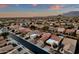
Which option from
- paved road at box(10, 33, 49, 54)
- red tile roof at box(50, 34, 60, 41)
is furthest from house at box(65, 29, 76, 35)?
paved road at box(10, 33, 49, 54)

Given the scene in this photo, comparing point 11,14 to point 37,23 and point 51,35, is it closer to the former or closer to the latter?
point 37,23

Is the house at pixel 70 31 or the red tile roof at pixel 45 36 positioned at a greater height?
the house at pixel 70 31

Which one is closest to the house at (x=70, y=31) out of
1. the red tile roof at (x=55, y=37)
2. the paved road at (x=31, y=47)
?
the red tile roof at (x=55, y=37)

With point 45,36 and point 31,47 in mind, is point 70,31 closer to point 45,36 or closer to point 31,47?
point 45,36

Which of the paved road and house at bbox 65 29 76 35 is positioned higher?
house at bbox 65 29 76 35

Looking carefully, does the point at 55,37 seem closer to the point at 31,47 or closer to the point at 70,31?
the point at 70,31

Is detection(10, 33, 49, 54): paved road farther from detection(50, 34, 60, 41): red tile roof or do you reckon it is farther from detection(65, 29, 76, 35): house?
detection(65, 29, 76, 35): house

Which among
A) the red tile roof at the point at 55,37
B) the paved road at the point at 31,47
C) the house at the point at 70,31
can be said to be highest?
the house at the point at 70,31

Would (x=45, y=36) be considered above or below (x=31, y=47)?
above

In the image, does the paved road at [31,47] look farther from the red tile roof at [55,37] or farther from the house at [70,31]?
the house at [70,31]

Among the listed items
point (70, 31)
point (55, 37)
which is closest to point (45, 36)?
point (55, 37)
